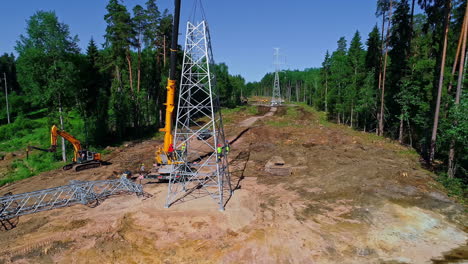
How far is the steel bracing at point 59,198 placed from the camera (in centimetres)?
1269

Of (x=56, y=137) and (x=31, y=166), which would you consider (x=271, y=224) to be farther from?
(x=31, y=166)

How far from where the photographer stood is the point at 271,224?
40.4ft

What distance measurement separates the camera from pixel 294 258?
9781mm

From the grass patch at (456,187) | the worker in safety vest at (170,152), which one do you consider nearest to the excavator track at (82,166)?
the worker in safety vest at (170,152)

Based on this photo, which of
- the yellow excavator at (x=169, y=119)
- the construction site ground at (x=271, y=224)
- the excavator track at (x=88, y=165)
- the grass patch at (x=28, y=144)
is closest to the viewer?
the construction site ground at (x=271, y=224)

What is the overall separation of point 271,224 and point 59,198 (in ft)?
42.0

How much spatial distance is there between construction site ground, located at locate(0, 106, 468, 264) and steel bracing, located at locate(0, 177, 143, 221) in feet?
1.96

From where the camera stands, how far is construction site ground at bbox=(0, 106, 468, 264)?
9.99 metres

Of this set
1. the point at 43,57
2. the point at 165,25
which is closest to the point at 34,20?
the point at 43,57

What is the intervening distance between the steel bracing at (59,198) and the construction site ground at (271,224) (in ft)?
1.96

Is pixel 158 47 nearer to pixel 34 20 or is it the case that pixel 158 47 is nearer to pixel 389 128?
pixel 34 20

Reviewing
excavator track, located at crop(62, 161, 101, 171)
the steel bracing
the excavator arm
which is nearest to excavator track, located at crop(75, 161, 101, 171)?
excavator track, located at crop(62, 161, 101, 171)

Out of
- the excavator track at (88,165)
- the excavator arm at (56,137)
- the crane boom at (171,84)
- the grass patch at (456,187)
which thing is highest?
the crane boom at (171,84)

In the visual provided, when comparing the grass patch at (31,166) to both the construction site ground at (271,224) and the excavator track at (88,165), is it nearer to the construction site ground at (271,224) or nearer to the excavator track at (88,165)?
the construction site ground at (271,224)
